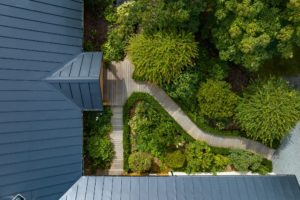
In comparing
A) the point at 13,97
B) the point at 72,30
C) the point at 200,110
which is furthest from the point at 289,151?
the point at 13,97

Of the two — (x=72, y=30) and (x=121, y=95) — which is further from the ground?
(x=72, y=30)

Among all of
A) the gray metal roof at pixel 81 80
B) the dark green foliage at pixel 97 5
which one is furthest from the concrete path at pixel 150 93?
the dark green foliage at pixel 97 5

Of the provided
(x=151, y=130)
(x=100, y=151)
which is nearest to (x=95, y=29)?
(x=151, y=130)

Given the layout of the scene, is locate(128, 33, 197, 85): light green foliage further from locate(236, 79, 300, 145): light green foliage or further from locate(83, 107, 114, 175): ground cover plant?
locate(83, 107, 114, 175): ground cover plant

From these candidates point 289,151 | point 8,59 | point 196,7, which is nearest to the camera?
point 8,59

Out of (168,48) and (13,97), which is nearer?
(13,97)

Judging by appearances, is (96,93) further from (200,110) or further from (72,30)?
(200,110)

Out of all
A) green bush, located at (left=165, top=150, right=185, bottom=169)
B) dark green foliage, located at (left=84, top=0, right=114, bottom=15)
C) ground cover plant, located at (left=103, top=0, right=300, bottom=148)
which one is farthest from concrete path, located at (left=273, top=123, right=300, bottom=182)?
dark green foliage, located at (left=84, top=0, right=114, bottom=15)

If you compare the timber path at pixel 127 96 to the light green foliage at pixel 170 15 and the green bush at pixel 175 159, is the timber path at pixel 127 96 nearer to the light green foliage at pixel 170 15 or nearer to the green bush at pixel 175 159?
the green bush at pixel 175 159
